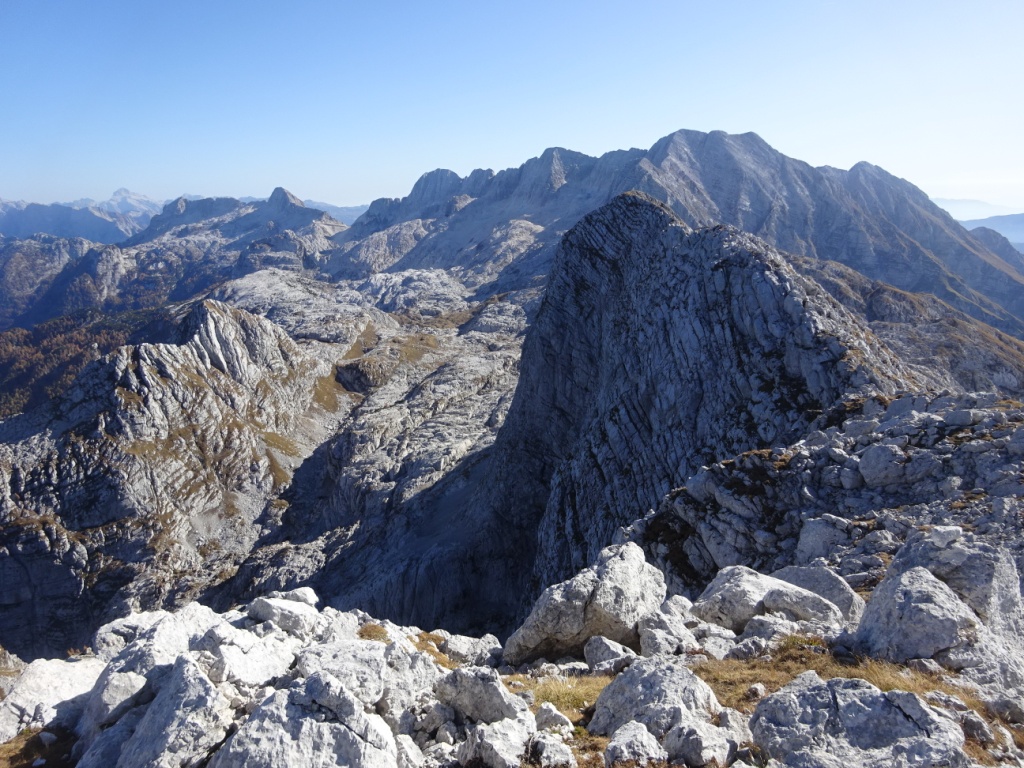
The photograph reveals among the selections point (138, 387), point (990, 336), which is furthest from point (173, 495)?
point (990, 336)

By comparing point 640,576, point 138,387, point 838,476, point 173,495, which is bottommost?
point 173,495

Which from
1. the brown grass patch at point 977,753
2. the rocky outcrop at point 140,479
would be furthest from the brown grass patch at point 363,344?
the brown grass patch at point 977,753

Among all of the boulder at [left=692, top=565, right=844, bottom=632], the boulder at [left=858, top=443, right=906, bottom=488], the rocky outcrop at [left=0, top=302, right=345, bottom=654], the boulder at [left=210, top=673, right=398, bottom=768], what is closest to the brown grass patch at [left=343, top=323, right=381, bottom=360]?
the rocky outcrop at [left=0, top=302, right=345, bottom=654]

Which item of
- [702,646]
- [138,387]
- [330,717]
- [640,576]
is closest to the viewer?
[330,717]

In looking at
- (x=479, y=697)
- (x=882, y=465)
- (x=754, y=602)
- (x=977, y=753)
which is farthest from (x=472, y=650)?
(x=882, y=465)

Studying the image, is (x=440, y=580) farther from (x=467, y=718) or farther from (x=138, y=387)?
(x=138, y=387)

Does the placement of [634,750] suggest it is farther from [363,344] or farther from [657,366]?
[363,344]

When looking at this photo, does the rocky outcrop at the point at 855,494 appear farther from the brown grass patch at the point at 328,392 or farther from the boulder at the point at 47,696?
the brown grass patch at the point at 328,392
